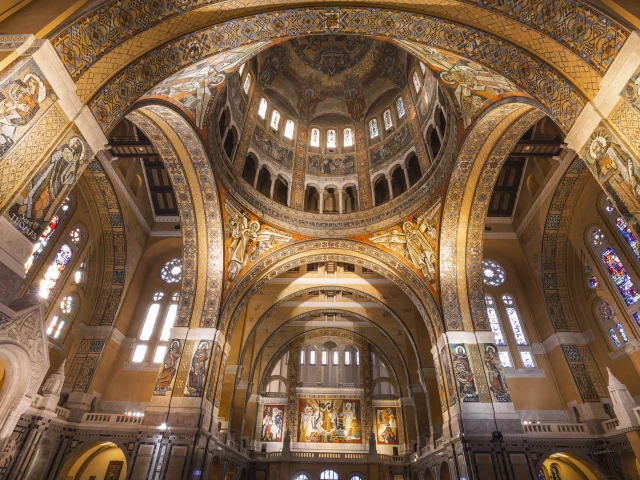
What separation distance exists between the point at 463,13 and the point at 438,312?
10298 millimetres

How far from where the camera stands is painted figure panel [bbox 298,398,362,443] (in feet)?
66.7

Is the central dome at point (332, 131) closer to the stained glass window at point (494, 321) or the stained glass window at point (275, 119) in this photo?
the stained glass window at point (275, 119)

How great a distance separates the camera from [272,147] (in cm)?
1753

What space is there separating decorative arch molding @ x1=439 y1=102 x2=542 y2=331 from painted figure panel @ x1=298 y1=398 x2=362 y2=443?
414 inches

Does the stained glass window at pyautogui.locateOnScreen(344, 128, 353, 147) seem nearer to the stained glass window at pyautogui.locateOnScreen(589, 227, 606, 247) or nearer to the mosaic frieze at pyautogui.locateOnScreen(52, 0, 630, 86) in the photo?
the stained glass window at pyautogui.locateOnScreen(589, 227, 606, 247)

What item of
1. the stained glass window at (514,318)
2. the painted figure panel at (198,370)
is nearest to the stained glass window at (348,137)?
the stained glass window at (514,318)

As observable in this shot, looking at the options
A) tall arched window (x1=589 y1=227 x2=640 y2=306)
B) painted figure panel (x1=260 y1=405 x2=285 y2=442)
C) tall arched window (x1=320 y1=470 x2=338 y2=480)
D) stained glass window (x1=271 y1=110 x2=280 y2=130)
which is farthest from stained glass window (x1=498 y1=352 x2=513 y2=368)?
stained glass window (x1=271 y1=110 x2=280 y2=130)

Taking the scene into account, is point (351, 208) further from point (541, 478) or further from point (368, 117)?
point (541, 478)

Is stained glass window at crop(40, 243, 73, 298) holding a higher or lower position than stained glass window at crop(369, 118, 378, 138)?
lower

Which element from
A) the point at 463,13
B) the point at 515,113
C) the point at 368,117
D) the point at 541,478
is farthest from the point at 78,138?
the point at 541,478

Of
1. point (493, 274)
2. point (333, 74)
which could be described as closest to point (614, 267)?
point (493, 274)

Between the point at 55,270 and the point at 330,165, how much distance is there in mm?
12748

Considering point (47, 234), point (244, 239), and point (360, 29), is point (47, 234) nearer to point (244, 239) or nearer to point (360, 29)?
point (244, 239)

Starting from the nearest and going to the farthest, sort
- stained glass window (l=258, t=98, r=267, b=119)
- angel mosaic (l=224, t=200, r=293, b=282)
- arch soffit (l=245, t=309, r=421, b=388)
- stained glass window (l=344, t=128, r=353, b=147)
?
angel mosaic (l=224, t=200, r=293, b=282) < stained glass window (l=258, t=98, r=267, b=119) < stained glass window (l=344, t=128, r=353, b=147) < arch soffit (l=245, t=309, r=421, b=388)
